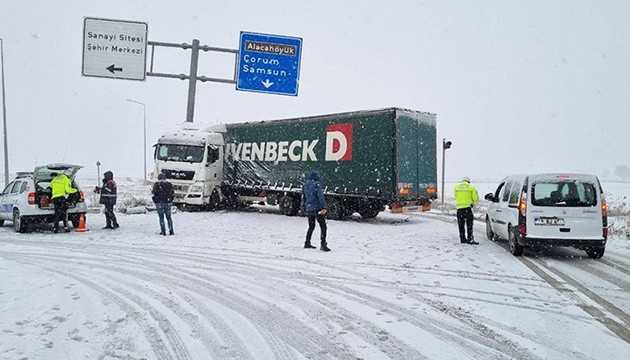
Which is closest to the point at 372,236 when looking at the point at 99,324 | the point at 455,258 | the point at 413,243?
the point at 413,243

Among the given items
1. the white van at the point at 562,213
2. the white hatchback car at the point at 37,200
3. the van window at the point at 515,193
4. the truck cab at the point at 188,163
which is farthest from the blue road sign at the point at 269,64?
the white van at the point at 562,213

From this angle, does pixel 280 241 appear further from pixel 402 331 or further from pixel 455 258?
pixel 402 331

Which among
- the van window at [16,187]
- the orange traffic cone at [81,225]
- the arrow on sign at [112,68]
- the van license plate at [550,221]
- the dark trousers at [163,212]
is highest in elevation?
the arrow on sign at [112,68]

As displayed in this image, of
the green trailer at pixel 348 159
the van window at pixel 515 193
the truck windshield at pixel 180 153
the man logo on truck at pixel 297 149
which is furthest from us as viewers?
the truck windshield at pixel 180 153

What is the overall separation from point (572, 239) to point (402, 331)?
19.1 feet

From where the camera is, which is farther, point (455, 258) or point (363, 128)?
point (363, 128)

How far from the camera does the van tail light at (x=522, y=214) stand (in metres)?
9.36

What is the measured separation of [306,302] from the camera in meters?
5.94

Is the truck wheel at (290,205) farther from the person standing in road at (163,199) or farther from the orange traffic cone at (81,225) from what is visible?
the orange traffic cone at (81,225)

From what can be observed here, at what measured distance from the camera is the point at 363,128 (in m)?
16.0

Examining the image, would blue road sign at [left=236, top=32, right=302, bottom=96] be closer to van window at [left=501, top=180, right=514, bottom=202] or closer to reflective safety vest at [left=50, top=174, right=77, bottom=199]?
reflective safety vest at [left=50, top=174, right=77, bottom=199]

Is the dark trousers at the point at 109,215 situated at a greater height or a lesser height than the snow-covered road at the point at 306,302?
greater

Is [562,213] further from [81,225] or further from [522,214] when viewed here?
[81,225]

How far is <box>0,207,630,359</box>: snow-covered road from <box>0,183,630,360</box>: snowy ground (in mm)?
20
